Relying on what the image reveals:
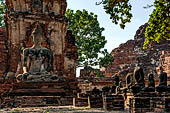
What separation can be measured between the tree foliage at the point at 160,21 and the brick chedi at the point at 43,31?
33.2 feet

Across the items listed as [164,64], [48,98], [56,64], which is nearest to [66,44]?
[56,64]

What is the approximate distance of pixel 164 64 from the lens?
37.4m

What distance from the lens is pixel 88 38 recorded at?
103ft

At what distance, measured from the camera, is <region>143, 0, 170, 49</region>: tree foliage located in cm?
775

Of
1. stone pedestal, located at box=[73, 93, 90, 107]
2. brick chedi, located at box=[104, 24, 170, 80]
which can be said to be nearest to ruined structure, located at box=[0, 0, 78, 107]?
stone pedestal, located at box=[73, 93, 90, 107]

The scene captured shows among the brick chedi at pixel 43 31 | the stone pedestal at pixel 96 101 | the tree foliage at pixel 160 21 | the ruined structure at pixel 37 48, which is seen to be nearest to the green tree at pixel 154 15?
the tree foliage at pixel 160 21

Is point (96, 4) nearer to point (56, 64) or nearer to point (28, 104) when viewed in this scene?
point (28, 104)

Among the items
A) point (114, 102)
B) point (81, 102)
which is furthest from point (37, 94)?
point (114, 102)

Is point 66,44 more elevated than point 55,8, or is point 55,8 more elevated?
point 55,8

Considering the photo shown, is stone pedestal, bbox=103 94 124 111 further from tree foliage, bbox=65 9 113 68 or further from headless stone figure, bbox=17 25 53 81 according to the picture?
tree foliage, bbox=65 9 113 68

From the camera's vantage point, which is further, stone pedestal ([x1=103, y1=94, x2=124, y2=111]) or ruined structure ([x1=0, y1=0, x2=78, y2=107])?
ruined structure ([x1=0, y1=0, x2=78, y2=107])

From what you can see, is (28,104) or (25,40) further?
(25,40)

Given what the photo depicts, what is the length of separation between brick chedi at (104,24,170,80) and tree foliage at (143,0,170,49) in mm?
35578

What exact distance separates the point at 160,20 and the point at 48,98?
5.41m
